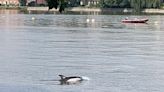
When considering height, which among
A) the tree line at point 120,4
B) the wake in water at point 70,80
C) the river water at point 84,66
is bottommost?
the tree line at point 120,4

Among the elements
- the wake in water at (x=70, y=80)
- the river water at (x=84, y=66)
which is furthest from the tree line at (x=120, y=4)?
the wake in water at (x=70, y=80)

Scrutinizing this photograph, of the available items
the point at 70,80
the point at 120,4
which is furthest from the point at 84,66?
the point at 120,4

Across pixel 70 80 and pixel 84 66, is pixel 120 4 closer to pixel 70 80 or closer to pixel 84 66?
pixel 84 66

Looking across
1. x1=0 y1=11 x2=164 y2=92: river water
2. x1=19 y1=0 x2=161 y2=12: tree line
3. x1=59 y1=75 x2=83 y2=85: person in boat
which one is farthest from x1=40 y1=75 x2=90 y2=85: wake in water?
x1=19 y1=0 x2=161 y2=12: tree line

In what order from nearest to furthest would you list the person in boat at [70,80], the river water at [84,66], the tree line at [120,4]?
the river water at [84,66]
the person in boat at [70,80]
the tree line at [120,4]

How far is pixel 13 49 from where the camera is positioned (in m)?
30.5

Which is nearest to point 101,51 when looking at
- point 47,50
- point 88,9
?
point 47,50

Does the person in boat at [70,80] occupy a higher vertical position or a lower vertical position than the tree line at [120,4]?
higher

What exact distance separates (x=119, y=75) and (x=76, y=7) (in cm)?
13689

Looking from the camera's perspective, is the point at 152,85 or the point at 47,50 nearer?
the point at 152,85

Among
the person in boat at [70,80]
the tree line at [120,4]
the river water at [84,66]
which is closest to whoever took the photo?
the river water at [84,66]

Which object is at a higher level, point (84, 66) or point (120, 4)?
point (84, 66)

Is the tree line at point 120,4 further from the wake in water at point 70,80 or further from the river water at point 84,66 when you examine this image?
the wake in water at point 70,80

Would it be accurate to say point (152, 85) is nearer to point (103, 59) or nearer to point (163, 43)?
point (103, 59)
